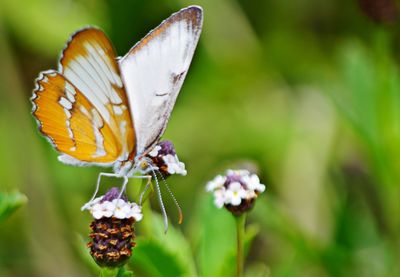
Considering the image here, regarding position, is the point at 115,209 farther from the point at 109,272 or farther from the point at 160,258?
the point at 160,258

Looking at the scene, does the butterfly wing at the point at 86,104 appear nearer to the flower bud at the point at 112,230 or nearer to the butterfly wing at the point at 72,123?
the butterfly wing at the point at 72,123

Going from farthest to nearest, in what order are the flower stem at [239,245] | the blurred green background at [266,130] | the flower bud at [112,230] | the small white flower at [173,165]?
the blurred green background at [266,130]
the small white flower at [173,165]
the flower stem at [239,245]
the flower bud at [112,230]

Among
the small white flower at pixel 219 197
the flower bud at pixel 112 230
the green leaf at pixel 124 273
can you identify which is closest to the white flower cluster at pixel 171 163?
the small white flower at pixel 219 197

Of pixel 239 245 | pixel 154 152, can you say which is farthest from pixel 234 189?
pixel 154 152

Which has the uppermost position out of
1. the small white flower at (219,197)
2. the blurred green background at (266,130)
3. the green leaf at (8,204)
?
the green leaf at (8,204)

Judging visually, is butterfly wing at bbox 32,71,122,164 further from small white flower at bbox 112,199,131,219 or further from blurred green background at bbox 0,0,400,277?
blurred green background at bbox 0,0,400,277

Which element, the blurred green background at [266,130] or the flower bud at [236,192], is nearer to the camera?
the flower bud at [236,192]
